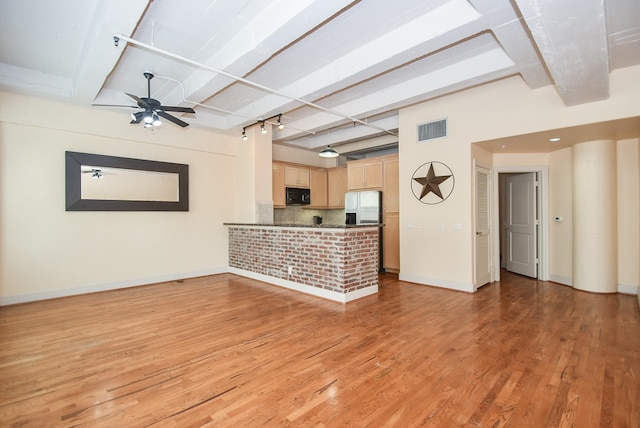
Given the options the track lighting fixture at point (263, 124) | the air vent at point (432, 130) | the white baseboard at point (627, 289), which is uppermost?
the track lighting fixture at point (263, 124)

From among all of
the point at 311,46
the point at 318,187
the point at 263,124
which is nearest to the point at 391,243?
the point at 318,187

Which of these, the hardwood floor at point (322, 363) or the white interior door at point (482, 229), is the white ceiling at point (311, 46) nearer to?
the white interior door at point (482, 229)

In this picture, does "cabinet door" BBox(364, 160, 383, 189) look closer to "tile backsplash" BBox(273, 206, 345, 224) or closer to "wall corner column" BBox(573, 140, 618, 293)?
"tile backsplash" BBox(273, 206, 345, 224)

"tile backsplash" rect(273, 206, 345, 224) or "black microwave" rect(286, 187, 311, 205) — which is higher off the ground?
"black microwave" rect(286, 187, 311, 205)

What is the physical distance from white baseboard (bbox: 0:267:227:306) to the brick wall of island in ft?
5.05

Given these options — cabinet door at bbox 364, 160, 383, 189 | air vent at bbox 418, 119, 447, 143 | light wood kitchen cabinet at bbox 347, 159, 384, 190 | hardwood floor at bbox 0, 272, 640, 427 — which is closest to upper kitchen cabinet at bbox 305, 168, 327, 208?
light wood kitchen cabinet at bbox 347, 159, 384, 190

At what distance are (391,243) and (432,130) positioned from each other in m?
2.49

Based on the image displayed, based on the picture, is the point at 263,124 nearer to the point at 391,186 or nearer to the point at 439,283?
the point at 391,186

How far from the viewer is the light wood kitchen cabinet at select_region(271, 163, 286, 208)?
7.42 metres

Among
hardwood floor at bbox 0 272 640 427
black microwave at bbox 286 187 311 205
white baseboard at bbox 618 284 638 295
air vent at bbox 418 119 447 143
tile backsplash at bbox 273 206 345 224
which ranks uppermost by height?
air vent at bbox 418 119 447 143

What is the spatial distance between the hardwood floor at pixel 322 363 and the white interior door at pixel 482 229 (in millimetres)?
875

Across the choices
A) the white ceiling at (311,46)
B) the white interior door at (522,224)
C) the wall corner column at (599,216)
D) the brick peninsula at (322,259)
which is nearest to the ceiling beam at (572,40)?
the white ceiling at (311,46)

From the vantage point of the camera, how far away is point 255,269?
6062mm

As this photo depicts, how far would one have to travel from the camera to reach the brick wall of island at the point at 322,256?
176 inches
